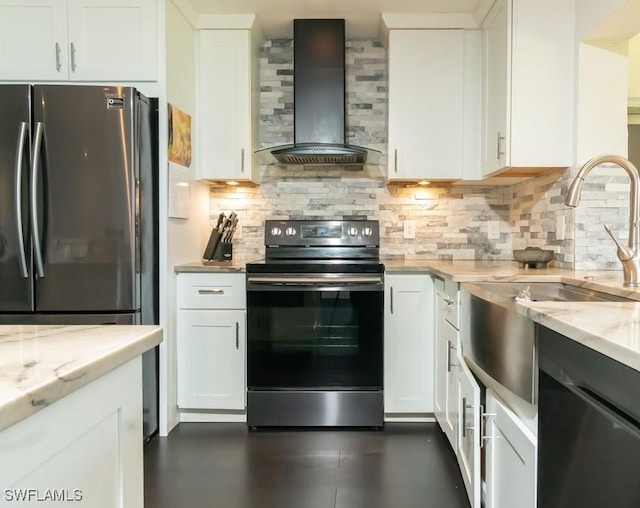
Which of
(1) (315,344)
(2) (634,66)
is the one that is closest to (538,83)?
(2) (634,66)

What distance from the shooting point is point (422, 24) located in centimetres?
280

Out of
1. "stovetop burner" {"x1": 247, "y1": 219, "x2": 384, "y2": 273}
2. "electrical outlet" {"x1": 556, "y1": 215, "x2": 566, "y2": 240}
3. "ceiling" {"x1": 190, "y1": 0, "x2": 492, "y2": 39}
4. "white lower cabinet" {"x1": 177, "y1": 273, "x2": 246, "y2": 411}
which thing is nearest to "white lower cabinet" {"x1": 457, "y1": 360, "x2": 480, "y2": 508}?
"electrical outlet" {"x1": 556, "y1": 215, "x2": 566, "y2": 240}

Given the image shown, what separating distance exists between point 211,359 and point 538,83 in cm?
222

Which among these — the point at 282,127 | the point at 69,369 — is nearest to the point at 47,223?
the point at 282,127

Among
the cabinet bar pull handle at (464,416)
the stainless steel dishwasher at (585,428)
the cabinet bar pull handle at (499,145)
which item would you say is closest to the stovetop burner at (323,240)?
the cabinet bar pull handle at (499,145)

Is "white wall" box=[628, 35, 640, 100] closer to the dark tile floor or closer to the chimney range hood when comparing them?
the chimney range hood

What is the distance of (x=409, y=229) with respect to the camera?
3166mm

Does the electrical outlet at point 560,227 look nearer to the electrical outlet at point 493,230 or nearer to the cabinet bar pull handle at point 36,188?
the electrical outlet at point 493,230

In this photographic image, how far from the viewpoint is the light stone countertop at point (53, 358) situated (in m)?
0.55

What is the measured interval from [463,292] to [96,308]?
5.50 feet

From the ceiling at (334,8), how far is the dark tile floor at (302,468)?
7.82 feet

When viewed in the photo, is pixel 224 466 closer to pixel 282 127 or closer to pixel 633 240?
pixel 633 240

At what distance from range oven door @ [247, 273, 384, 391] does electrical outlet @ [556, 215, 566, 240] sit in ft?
3.01

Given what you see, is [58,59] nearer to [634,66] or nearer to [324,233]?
[324,233]
